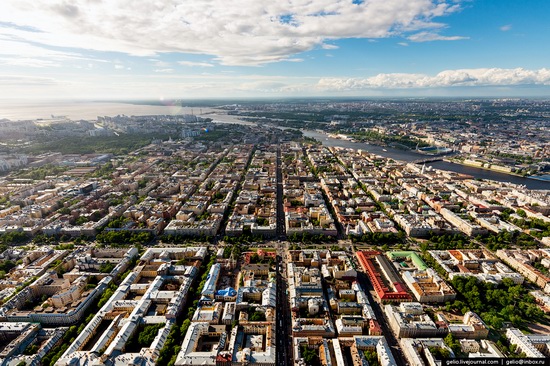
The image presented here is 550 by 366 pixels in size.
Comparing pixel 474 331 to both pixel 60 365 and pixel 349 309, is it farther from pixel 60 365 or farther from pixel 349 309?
pixel 60 365

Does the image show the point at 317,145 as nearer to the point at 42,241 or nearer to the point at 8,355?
the point at 42,241

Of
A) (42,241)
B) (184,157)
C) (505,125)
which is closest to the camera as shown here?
(42,241)

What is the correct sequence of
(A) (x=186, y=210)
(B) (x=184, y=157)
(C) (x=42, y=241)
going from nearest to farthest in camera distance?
1. (C) (x=42, y=241)
2. (A) (x=186, y=210)
3. (B) (x=184, y=157)

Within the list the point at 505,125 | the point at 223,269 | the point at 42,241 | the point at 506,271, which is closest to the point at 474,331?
the point at 506,271

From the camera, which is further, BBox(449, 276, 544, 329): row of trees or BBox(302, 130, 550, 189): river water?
BBox(302, 130, 550, 189): river water

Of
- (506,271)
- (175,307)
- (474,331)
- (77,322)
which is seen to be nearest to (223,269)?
(175,307)

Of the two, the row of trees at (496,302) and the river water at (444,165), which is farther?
the river water at (444,165)

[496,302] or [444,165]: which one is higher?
[444,165]

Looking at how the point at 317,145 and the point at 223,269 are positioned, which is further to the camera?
the point at 317,145

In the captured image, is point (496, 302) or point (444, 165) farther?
point (444, 165)
